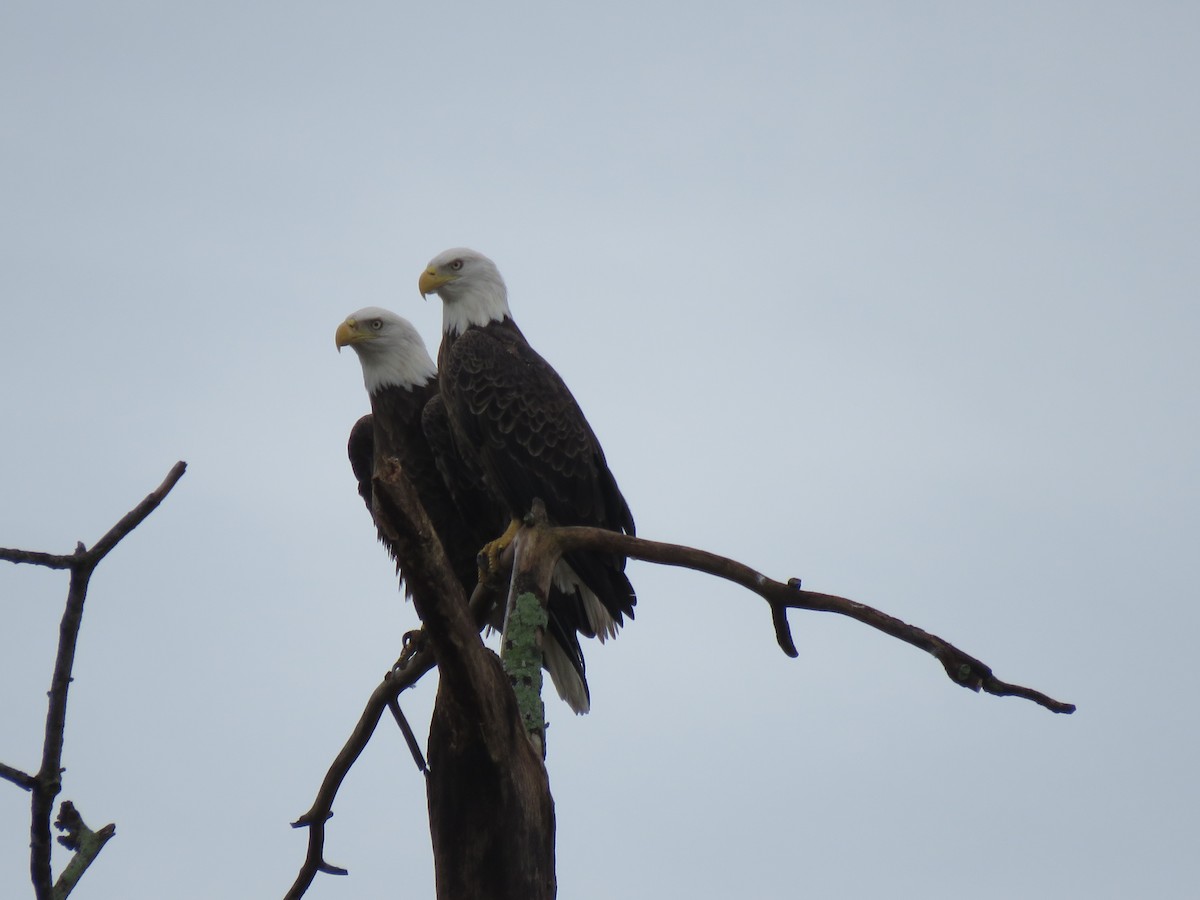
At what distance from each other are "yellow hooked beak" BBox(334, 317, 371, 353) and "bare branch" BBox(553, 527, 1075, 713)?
3.40m

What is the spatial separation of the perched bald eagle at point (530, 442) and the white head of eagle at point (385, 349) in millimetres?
739

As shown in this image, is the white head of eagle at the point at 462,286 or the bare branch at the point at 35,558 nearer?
the bare branch at the point at 35,558

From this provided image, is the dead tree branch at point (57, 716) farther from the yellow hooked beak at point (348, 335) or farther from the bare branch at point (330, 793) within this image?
the yellow hooked beak at point (348, 335)

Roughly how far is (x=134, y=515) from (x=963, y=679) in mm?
2279

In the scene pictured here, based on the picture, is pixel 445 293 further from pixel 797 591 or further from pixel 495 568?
pixel 797 591

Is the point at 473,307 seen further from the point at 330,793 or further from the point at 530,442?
the point at 330,793

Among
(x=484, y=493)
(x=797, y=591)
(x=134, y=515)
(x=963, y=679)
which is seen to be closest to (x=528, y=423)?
(x=484, y=493)

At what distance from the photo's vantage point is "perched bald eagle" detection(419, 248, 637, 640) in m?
6.45

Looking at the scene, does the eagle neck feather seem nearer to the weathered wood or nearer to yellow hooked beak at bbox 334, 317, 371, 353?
yellow hooked beak at bbox 334, 317, 371, 353

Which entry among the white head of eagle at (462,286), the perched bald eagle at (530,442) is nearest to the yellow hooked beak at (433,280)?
the white head of eagle at (462,286)

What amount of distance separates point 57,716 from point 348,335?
526 centimetres

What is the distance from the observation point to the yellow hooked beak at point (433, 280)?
7.09m

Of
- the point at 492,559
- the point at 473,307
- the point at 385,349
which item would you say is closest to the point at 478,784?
the point at 492,559

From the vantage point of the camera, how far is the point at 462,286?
713cm
